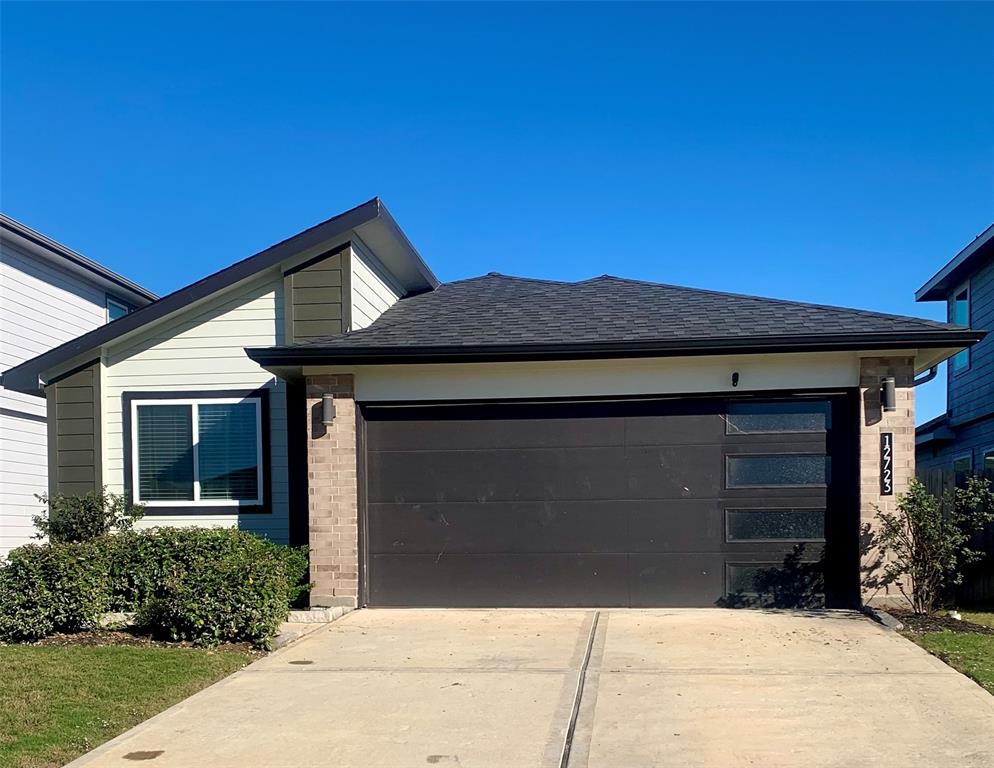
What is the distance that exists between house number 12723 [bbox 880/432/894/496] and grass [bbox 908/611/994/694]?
156 cm

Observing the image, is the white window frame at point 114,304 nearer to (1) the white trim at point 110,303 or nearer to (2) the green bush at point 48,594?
(1) the white trim at point 110,303

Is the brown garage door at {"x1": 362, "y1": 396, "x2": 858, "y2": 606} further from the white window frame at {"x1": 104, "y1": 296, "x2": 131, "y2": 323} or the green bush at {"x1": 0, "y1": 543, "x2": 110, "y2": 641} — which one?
the white window frame at {"x1": 104, "y1": 296, "x2": 131, "y2": 323}

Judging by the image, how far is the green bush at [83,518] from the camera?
33.0 ft

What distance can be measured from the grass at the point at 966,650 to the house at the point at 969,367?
24.8ft

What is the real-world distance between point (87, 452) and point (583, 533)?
659cm

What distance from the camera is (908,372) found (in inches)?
360

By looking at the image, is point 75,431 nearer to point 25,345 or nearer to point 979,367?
point 25,345

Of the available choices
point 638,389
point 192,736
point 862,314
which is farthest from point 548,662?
point 862,314

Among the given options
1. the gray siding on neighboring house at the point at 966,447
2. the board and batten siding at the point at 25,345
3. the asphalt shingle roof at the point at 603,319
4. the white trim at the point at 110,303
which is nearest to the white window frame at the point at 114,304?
the white trim at the point at 110,303

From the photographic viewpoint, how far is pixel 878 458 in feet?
29.8

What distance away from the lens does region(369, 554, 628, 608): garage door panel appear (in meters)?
9.63

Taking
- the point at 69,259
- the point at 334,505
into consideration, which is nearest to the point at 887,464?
the point at 334,505

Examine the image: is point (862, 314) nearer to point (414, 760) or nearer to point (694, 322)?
point (694, 322)

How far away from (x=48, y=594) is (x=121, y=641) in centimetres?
88
